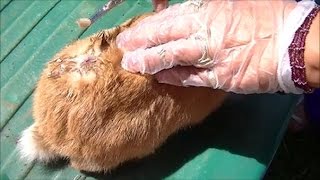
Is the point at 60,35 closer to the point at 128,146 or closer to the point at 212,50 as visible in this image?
the point at 128,146

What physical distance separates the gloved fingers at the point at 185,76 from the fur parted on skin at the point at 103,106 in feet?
0.10

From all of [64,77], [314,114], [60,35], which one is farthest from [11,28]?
[314,114]

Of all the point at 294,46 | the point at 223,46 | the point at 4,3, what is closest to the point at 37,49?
the point at 4,3

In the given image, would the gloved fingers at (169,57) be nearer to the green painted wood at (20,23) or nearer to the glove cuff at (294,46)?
the glove cuff at (294,46)

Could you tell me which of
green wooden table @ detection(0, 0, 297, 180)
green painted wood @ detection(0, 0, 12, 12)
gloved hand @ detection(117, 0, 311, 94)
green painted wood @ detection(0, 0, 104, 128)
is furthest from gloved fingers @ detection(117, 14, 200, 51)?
green painted wood @ detection(0, 0, 12, 12)

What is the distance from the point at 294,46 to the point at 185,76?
0.22 meters

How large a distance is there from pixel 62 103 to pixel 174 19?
27 cm

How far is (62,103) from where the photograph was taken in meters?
1.15

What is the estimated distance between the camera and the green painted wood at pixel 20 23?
1.59 m

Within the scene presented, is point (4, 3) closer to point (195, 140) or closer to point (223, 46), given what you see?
point (195, 140)

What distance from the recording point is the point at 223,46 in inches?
42.5

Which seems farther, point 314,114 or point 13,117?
point 314,114

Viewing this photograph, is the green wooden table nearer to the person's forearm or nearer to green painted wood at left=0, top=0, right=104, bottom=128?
green painted wood at left=0, top=0, right=104, bottom=128

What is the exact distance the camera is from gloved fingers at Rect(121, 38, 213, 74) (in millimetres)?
1084
